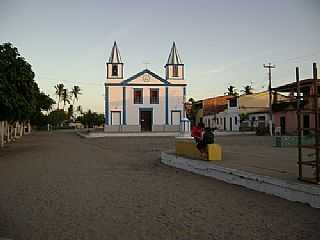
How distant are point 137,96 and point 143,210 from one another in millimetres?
47724

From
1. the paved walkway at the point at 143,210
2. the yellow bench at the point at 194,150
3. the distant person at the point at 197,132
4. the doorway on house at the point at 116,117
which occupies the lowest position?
the paved walkway at the point at 143,210

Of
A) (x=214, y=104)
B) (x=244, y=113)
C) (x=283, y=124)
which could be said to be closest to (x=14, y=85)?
(x=283, y=124)

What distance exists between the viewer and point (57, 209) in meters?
7.23

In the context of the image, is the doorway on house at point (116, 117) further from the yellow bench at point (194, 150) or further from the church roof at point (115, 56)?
the yellow bench at point (194, 150)

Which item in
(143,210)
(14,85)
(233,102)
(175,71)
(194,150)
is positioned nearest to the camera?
(143,210)

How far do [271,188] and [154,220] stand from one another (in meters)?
3.10

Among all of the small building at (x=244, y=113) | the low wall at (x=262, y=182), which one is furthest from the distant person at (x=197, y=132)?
the small building at (x=244, y=113)

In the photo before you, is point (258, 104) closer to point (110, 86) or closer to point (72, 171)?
point (110, 86)

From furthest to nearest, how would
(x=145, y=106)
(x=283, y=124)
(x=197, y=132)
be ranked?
(x=145, y=106), (x=283, y=124), (x=197, y=132)

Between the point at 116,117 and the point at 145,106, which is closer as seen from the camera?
the point at 116,117

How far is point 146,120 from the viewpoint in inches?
2159

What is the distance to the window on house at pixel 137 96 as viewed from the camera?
5425cm

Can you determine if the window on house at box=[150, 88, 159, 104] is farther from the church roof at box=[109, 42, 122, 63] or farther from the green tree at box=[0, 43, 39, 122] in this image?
the green tree at box=[0, 43, 39, 122]

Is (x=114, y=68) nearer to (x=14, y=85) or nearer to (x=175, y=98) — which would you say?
(x=175, y=98)
